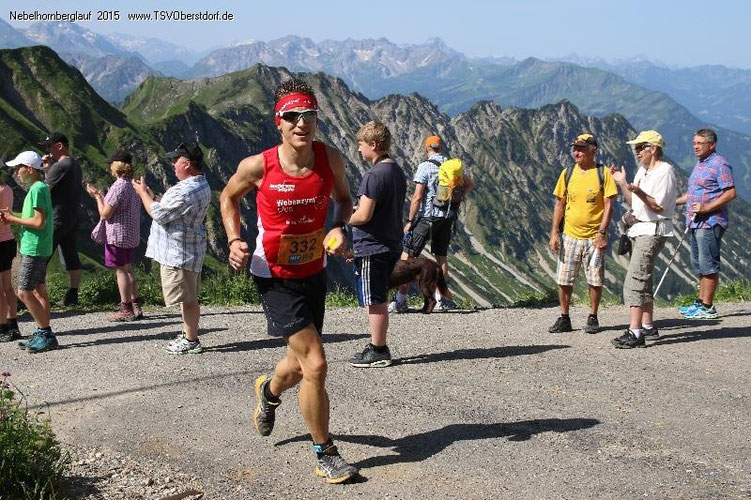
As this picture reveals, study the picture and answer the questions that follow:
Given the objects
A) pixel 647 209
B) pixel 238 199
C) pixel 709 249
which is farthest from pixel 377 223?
pixel 709 249

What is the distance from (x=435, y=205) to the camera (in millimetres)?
12812

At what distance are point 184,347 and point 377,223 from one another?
3.14m

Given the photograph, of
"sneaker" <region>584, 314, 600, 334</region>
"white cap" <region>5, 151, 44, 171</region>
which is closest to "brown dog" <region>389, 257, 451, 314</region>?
"sneaker" <region>584, 314, 600, 334</region>

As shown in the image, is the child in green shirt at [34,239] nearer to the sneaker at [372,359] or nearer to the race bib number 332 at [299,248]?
the sneaker at [372,359]

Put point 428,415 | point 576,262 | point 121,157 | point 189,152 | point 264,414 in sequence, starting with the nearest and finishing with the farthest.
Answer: point 264,414 < point 428,415 < point 189,152 < point 576,262 < point 121,157

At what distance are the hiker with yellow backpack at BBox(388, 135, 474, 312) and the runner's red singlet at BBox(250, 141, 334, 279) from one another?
21.7ft

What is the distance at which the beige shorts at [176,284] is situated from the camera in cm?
926

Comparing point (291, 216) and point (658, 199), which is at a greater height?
point (291, 216)

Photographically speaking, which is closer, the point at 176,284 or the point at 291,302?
the point at 291,302

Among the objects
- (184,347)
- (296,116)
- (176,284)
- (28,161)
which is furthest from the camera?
(184,347)

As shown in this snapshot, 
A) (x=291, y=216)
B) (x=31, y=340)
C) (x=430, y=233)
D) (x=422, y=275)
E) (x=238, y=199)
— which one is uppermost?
(x=238, y=199)

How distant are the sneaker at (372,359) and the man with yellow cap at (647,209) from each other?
317 cm

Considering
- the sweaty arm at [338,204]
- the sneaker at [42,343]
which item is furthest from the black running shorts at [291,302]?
the sneaker at [42,343]

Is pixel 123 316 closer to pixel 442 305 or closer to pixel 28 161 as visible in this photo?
pixel 28 161
